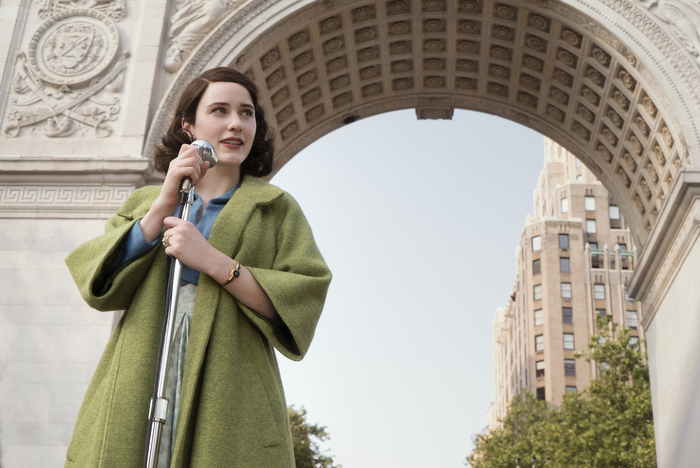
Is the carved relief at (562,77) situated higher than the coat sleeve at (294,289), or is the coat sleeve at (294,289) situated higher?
the carved relief at (562,77)

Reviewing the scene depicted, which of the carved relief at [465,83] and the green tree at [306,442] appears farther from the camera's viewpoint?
the green tree at [306,442]

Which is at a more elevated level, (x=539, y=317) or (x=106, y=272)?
(x=539, y=317)

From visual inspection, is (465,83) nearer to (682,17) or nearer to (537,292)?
(682,17)

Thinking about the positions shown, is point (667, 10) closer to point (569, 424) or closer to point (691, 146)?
point (691, 146)

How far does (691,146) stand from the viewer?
1358cm

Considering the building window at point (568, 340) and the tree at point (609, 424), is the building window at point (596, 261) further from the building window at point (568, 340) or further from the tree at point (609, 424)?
the tree at point (609, 424)

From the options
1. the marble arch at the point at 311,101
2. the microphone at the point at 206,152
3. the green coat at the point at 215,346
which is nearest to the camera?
the green coat at the point at 215,346

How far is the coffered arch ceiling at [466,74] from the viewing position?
575 inches

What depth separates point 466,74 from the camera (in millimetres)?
17797

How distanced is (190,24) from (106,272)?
12.2m

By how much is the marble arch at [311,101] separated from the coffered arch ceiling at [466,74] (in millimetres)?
40

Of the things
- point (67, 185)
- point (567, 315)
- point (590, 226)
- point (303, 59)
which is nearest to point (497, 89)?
point (303, 59)

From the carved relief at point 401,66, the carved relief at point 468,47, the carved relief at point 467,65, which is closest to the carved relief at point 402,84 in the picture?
the carved relief at point 401,66

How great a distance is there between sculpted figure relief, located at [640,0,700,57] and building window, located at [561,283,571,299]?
2343 inches
